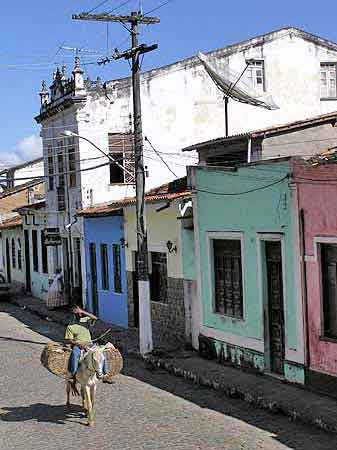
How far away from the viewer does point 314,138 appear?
49.5ft

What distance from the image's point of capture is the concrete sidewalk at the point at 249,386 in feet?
34.5

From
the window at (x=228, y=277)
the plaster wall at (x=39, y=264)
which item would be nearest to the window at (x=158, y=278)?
the window at (x=228, y=277)

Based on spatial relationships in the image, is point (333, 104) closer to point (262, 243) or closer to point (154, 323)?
point (154, 323)

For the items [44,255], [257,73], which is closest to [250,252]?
[257,73]

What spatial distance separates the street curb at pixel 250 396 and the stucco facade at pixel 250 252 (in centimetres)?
96

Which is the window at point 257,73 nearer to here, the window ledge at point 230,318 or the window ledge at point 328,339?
the window ledge at point 230,318

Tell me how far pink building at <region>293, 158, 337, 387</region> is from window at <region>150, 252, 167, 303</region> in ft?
22.2

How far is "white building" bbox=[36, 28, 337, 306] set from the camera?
24.9 metres

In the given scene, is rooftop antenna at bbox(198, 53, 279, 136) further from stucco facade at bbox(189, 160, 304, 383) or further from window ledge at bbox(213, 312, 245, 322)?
window ledge at bbox(213, 312, 245, 322)

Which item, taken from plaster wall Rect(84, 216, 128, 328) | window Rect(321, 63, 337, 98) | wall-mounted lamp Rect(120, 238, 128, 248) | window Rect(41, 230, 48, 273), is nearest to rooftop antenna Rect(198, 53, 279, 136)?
wall-mounted lamp Rect(120, 238, 128, 248)

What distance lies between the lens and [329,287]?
11734mm

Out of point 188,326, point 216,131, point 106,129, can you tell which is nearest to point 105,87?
point 106,129

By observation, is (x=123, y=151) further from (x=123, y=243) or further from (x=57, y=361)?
(x=57, y=361)

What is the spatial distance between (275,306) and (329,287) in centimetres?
176
